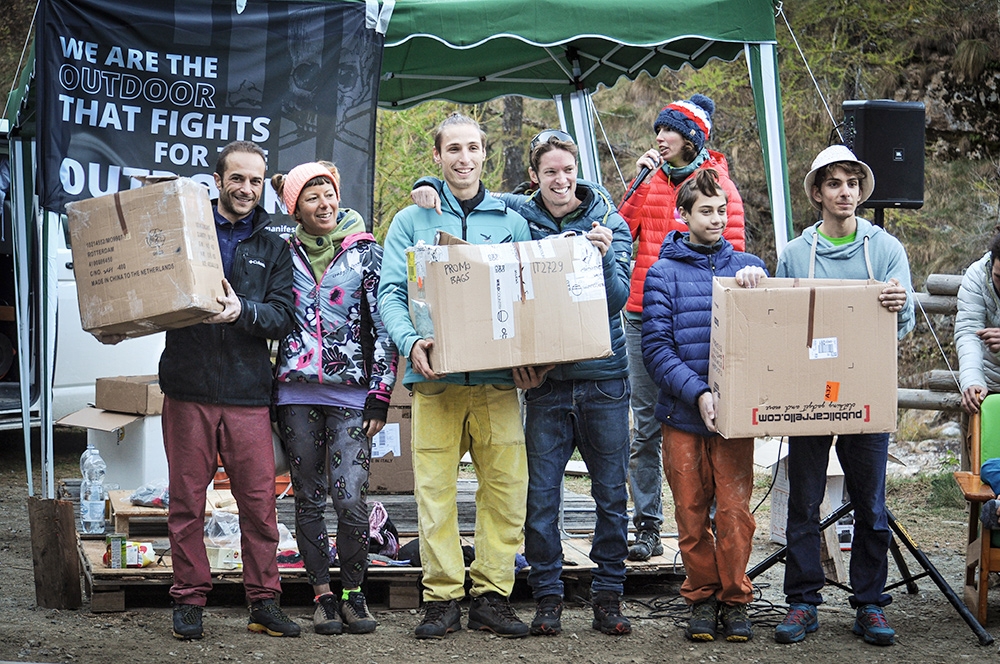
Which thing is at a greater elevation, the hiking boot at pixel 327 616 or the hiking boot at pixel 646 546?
the hiking boot at pixel 646 546

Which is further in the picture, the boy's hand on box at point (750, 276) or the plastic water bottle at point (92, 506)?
the plastic water bottle at point (92, 506)


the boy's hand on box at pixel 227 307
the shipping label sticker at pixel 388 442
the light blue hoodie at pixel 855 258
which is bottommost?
the shipping label sticker at pixel 388 442

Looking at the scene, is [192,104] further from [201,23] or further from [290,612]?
[290,612]

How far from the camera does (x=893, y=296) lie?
395 centimetres

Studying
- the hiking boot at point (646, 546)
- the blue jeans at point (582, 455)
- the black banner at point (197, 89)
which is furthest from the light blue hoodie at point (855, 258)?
the black banner at point (197, 89)

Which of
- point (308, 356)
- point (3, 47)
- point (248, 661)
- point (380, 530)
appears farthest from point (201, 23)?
point (3, 47)

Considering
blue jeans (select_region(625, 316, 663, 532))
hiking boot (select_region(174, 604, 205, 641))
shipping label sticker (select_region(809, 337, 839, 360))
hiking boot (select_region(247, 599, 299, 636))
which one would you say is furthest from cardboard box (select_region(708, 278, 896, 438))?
hiking boot (select_region(174, 604, 205, 641))

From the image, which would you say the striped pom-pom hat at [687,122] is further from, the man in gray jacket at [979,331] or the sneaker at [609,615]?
the sneaker at [609,615]

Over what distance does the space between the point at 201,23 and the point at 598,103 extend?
10150 mm

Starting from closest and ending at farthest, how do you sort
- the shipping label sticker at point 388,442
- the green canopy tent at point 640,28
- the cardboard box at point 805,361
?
the cardboard box at point 805,361
the green canopy tent at point 640,28
the shipping label sticker at point 388,442

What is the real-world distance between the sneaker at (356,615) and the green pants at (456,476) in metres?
0.27

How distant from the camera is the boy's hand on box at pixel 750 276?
159 inches

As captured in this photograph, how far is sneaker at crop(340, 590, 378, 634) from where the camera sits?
14.0 feet

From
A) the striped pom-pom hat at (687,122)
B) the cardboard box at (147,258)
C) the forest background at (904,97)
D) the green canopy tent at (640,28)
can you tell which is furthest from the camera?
the forest background at (904,97)
